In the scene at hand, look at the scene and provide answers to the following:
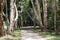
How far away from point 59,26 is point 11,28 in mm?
5442

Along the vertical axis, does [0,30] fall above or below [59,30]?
above

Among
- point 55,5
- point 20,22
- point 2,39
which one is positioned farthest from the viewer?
point 20,22

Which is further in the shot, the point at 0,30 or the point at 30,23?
the point at 30,23

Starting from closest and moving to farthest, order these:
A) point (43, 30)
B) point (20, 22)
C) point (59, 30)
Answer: point (59, 30) → point (43, 30) → point (20, 22)

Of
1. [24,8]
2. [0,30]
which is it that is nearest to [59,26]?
[0,30]

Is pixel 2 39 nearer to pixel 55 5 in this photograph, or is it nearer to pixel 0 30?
pixel 0 30

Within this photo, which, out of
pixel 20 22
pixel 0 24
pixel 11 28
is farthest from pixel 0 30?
pixel 20 22

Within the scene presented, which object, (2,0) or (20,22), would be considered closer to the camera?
(2,0)

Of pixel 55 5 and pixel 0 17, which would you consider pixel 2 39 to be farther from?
pixel 55 5

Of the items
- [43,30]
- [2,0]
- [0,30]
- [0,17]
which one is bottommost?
[43,30]

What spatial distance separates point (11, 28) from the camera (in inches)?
861

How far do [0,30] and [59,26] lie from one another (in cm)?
815

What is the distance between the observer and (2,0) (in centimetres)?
1514

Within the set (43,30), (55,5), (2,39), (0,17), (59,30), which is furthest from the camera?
(43,30)
